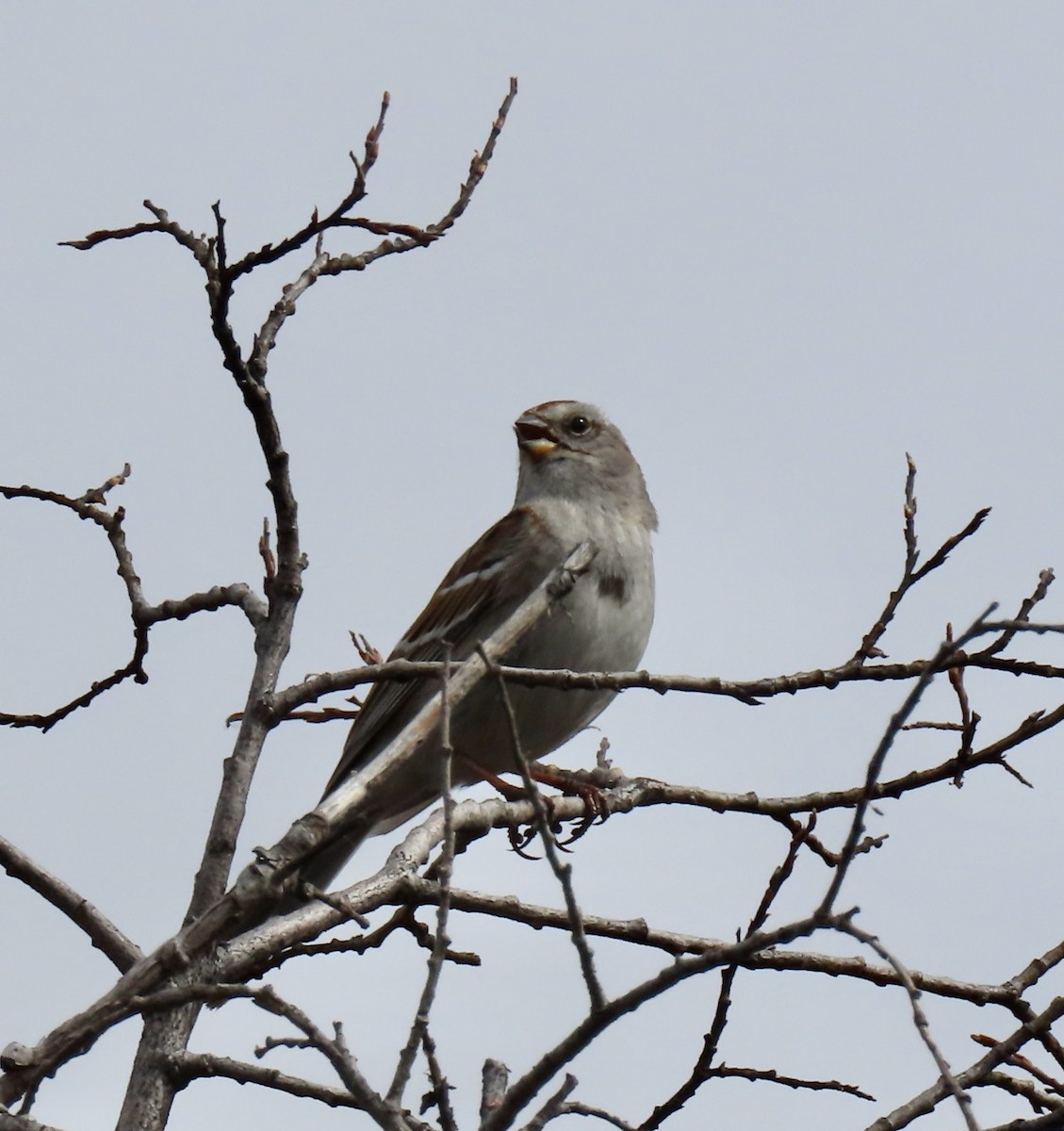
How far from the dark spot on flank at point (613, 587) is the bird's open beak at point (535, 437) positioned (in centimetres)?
140

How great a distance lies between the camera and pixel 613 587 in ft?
23.5

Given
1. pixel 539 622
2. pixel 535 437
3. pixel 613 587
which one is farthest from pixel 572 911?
pixel 535 437

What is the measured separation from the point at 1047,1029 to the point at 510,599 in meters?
3.70

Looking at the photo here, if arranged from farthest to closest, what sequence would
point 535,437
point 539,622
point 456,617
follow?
point 535,437 < point 456,617 < point 539,622

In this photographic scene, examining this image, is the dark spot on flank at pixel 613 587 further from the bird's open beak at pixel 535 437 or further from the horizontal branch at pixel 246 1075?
the horizontal branch at pixel 246 1075

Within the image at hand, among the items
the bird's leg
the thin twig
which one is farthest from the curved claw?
the thin twig

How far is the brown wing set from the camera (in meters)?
7.32

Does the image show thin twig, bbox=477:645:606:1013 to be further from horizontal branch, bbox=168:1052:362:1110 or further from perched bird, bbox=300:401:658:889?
perched bird, bbox=300:401:658:889

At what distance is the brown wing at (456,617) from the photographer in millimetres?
7320

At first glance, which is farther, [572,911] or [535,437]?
[535,437]

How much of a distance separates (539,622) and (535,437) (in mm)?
2194

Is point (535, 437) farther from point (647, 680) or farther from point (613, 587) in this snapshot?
point (647, 680)

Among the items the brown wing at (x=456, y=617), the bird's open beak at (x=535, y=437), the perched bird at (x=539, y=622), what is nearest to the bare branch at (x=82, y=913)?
the perched bird at (x=539, y=622)

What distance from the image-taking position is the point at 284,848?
3543 mm
